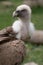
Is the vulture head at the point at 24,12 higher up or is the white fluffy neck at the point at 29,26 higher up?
the vulture head at the point at 24,12

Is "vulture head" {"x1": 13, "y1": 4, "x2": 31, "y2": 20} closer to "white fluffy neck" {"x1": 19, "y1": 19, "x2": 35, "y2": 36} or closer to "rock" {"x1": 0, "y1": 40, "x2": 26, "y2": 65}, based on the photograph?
"white fluffy neck" {"x1": 19, "y1": 19, "x2": 35, "y2": 36}

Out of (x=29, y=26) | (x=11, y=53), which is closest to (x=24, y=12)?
(x=29, y=26)

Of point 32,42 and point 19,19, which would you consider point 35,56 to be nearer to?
point 32,42

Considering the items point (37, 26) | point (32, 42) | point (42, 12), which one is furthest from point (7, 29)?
point (42, 12)

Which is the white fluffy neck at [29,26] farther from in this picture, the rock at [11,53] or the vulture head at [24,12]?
the rock at [11,53]

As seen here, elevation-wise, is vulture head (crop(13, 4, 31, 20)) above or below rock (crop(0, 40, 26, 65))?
above

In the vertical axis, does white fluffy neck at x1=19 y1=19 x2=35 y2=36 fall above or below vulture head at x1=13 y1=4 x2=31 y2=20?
below

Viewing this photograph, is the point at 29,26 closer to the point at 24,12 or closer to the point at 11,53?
the point at 24,12

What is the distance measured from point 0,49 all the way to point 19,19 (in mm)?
1289

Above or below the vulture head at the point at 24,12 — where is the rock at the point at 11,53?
below

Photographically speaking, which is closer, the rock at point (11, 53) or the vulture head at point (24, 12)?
Result: the rock at point (11, 53)

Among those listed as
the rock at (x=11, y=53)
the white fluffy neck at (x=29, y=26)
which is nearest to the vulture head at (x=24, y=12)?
the white fluffy neck at (x=29, y=26)

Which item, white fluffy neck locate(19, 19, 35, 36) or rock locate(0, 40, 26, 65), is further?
white fluffy neck locate(19, 19, 35, 36)

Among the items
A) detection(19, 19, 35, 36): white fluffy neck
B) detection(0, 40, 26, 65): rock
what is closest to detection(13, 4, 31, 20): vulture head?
detection(19, 19, 35, 36): white fluffy neck
